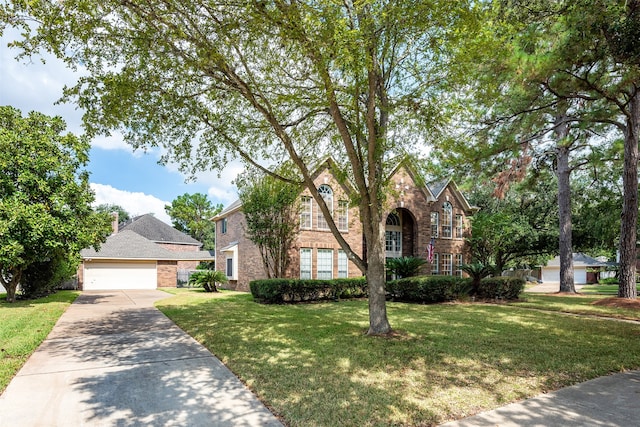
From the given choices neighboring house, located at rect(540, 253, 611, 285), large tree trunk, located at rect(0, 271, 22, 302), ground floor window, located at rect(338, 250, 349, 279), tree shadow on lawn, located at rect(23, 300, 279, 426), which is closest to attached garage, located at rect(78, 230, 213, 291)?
large tree trunk, located at rect(0, 271, 22, 302)

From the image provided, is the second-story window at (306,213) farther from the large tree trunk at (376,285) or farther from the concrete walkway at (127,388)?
the concrete walkway at (127,388)

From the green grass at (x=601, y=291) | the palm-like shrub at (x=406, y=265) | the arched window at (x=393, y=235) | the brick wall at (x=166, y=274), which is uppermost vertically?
the arched window at (x=393, y=235)

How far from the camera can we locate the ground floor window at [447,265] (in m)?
23.0

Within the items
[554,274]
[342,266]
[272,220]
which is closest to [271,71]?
[272,220]

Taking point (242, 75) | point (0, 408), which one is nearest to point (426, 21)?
point (242, 75)

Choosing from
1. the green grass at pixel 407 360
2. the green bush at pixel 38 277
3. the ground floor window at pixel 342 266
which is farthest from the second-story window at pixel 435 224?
the green bush at pixel 38 277

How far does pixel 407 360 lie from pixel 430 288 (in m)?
9.06

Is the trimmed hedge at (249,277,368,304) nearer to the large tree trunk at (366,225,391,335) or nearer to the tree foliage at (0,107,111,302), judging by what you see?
the tree foliage at (0,107,111,302)

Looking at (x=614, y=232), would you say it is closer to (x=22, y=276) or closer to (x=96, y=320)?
(x=96, y=320)

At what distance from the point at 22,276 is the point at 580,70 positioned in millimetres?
22301

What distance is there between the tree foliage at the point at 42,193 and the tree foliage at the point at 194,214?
38.8 m

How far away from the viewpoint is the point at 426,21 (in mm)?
6656

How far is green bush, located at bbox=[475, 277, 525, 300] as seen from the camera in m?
15.8

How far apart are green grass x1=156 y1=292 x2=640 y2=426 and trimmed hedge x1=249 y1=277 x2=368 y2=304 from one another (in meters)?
3.75
